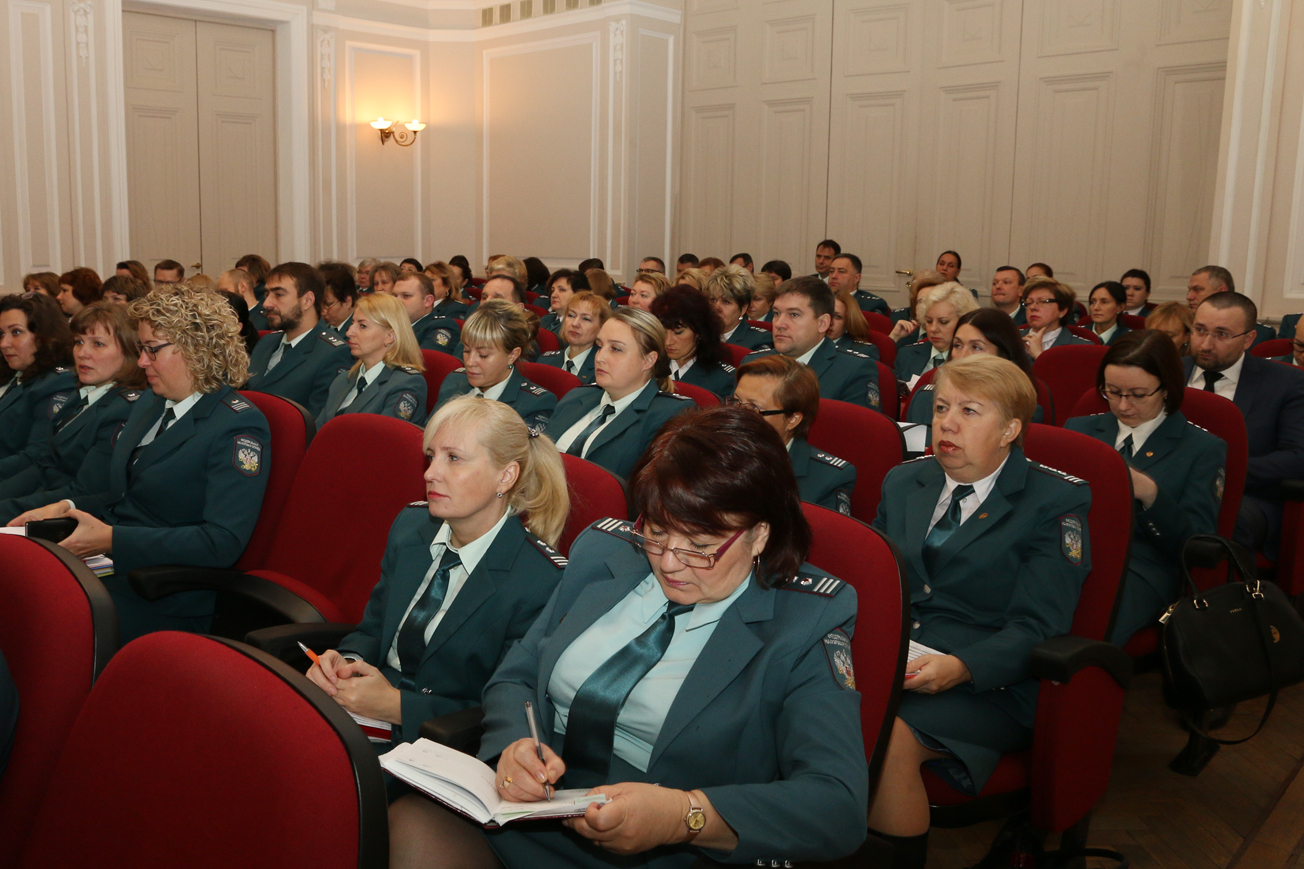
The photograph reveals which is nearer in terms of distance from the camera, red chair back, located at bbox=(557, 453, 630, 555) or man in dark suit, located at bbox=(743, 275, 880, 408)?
red chair back, located at bbox=(557, 453, 630, 555)

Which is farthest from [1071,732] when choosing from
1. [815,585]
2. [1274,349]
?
[1274,349]

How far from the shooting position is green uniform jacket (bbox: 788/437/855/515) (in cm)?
254

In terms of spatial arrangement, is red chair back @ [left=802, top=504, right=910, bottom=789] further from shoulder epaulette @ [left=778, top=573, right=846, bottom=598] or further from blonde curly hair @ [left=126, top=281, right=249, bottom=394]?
blonde curly hair @ [left=126, top=281, right=249, bottom=394]

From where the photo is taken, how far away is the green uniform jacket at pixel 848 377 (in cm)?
399

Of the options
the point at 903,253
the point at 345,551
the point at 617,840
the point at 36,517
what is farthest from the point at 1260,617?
the point at 903,253

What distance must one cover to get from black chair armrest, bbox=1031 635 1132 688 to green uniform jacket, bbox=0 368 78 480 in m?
3.07

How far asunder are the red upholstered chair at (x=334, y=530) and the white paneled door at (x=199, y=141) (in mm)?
8084

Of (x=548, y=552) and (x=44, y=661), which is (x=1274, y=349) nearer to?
(x=548, y=552)

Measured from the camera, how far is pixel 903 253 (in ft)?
28.1

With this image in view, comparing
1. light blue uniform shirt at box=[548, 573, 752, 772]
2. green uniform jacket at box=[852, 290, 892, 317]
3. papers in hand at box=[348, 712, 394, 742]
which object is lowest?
papers in hand at box=[348, 712, 394, 742]

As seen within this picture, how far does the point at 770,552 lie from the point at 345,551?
129cm

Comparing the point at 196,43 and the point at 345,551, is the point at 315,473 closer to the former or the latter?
the point at 345,551

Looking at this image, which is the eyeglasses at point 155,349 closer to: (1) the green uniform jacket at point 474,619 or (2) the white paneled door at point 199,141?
(1) the green uniform jacket at point 474,619

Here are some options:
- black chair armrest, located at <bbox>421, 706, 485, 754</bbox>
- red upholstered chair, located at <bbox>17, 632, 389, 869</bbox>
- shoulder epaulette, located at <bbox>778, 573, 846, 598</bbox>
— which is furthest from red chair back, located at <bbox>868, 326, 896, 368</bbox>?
red upholstered chair, located at <bbox>17, 632, 389, 869</bbox>
